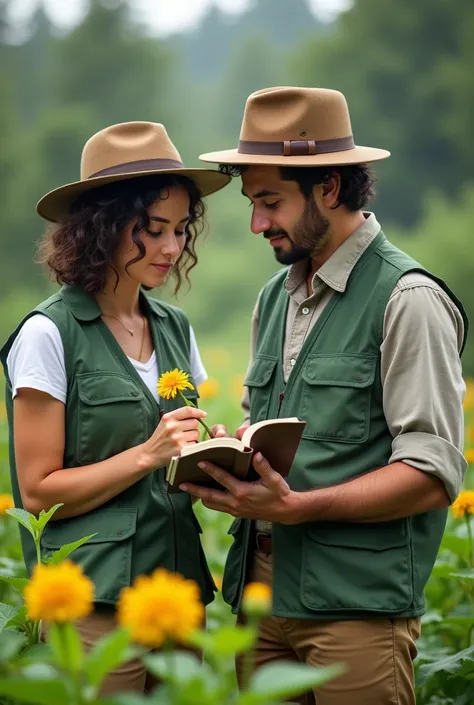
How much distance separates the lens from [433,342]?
267 centimetres

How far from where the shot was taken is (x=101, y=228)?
3.05 m

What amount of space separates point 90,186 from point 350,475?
1.26 meters

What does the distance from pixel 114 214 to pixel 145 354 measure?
1.53 feet

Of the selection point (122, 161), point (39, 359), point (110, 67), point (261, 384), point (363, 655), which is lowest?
point (363, 655)

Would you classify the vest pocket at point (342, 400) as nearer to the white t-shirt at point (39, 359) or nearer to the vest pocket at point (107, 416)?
the vest pocket at point (107, 416)

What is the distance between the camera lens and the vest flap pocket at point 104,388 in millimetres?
2867

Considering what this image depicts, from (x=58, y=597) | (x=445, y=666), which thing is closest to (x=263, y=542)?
(x=445, y=666)

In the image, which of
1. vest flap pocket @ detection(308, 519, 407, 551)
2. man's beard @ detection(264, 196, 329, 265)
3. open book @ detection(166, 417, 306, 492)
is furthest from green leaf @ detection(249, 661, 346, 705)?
man's beard @ detection(264, 196, 329, 265)

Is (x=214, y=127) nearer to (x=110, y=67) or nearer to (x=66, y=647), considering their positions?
(x=110, y=67)

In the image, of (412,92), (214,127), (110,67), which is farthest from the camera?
(214,127)

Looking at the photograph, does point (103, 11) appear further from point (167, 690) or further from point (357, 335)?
point (167, 690)

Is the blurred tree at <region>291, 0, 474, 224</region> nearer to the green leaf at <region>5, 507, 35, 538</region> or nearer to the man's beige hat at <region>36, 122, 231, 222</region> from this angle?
the man's beige hat at <region>36, 122, 231, 222</region>

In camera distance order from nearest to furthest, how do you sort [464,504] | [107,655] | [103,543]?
[107,655] → [103,543] → [464,504]

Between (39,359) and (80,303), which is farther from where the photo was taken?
(80,303)
